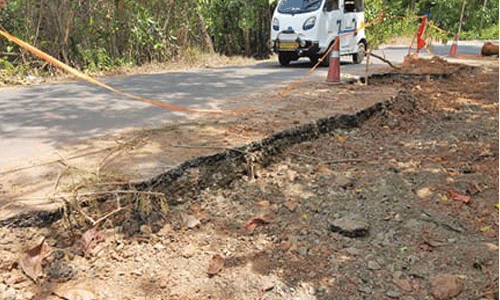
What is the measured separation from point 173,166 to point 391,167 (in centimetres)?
206

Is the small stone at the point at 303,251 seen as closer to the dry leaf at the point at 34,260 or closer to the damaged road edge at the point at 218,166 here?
the damaged road edge at the point at 218,166

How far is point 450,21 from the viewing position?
30391mm

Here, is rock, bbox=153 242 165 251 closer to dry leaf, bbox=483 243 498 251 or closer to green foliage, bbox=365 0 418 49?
dry leaf, bbox=483 243 498 251

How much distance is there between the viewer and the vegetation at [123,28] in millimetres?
9211

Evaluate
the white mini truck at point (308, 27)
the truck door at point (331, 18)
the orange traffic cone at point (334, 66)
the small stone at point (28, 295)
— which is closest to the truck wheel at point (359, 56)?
the white mini truck at point (308, 27)

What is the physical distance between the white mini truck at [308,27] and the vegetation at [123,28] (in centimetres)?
109

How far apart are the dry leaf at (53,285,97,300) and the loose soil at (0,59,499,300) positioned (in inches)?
0.8

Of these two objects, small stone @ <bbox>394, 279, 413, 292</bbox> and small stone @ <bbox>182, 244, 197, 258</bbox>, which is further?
small stone @ <bbox>182, 244, 197, 258</bbox>

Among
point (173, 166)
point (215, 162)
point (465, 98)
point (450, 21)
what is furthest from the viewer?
point (450, 21)

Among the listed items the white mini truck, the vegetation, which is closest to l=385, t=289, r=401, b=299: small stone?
the vegetation

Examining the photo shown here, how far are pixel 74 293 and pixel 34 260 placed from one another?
1.04ft

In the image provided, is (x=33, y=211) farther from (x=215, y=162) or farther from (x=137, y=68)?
(x=137, y=68)

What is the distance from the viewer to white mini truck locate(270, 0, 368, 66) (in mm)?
10078

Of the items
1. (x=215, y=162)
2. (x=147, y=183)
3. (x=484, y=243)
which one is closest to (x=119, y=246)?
(x=147, y=183)
